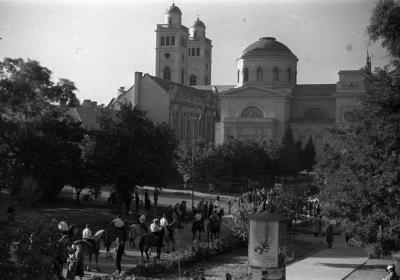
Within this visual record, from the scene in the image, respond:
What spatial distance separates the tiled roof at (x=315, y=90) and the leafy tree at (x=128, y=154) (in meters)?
64.9

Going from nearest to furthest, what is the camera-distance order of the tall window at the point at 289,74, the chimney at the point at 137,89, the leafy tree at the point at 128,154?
the leafy tree at the point at 128,154, the chimney at the point at 137,89, the tall window at the point at 289,74

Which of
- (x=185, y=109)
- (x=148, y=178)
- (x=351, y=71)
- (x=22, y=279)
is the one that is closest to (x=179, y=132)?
(x=185, y=109)

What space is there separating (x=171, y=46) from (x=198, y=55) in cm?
1536

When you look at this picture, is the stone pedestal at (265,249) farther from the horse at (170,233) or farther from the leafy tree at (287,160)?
the leafy tree at (287,160)

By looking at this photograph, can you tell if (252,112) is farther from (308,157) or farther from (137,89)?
(137,89)

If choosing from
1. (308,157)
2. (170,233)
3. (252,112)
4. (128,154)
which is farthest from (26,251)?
(252,112)

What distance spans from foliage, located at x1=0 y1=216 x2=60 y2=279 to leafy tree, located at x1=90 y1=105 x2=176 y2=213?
24593mm

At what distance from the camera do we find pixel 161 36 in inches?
5251

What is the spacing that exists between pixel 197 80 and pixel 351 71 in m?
59.8

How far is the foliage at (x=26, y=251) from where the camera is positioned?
10070mm

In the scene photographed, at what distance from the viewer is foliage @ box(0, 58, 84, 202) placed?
34125 millimetres

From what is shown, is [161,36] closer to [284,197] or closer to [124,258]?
[284,197]

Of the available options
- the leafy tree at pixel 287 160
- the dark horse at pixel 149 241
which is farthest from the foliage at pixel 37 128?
the leafy tree at pixel 287 160

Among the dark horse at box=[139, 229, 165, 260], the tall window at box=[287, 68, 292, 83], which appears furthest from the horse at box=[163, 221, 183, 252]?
the tall window at box=[287, 68, 292, 83]
